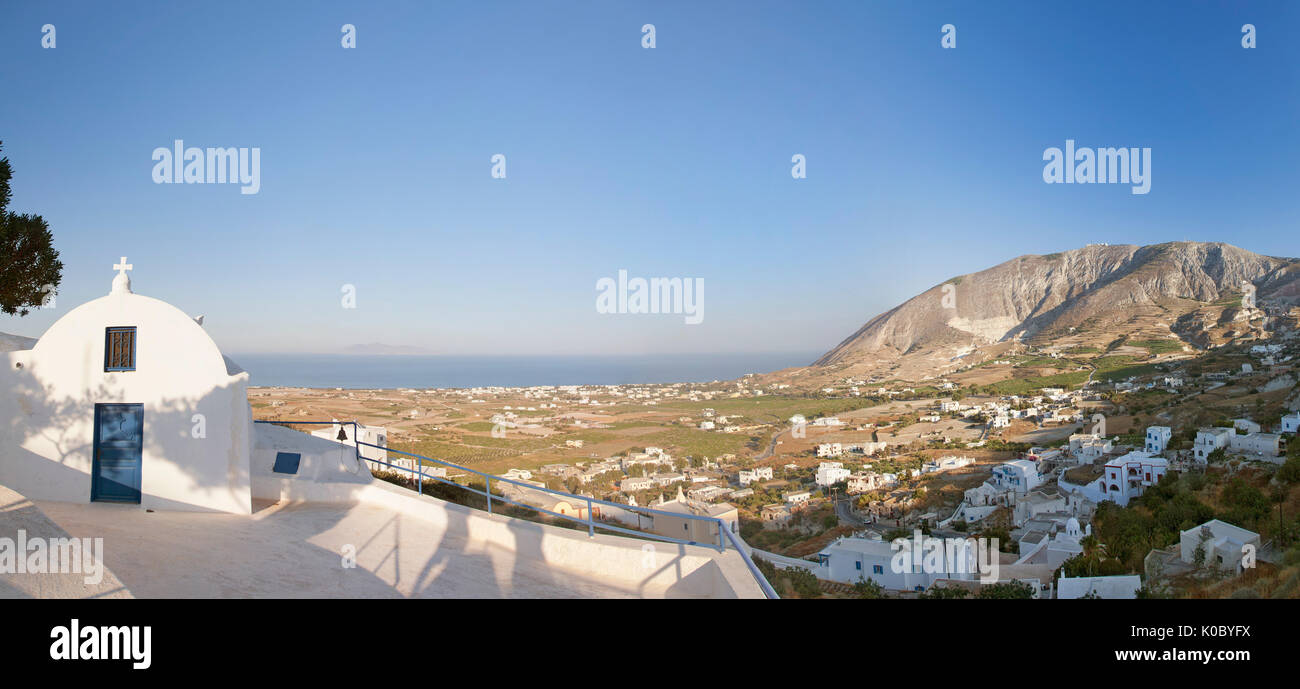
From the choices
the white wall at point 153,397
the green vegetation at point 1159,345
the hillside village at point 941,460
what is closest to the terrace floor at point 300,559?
the white wall at point 153,397

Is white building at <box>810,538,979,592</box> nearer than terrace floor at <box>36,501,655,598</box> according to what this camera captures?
No

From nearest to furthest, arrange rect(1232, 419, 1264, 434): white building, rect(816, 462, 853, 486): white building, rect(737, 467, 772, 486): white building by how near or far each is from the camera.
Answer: rect(1232, 419, 1264, 434): white building → rect(816, 462, 853, 486): white building → rect(737, 467, 772, 486): white building

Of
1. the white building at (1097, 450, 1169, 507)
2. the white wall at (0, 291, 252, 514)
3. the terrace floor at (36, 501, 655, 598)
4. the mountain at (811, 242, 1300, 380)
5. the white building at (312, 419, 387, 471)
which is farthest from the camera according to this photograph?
the mountain at (811, 242, 1300, 380)

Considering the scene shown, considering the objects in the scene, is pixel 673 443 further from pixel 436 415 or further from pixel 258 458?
pixel 258 458

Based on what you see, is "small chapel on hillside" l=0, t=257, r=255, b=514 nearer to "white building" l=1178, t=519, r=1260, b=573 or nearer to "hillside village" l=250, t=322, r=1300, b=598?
"hillside village" l=250, t=322, r=1300, b=598

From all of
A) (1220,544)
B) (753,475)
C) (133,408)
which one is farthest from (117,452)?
(753,475)

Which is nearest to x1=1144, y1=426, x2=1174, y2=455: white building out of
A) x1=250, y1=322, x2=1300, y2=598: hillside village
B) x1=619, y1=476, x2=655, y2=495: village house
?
x1=250, y1=322, x2=1300, y2=598: hillside village

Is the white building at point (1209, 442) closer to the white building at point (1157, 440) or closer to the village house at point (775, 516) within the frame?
the white building at point (1157, 440)
